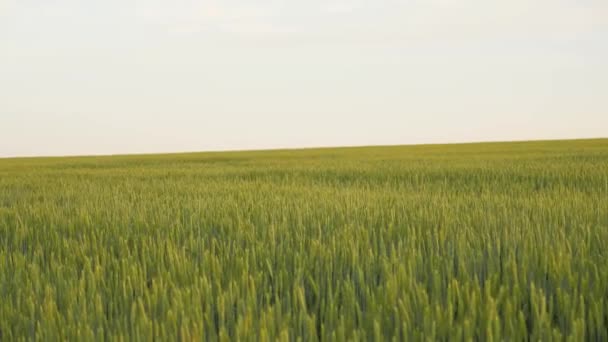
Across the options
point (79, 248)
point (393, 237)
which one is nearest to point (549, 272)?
point (393, 237)

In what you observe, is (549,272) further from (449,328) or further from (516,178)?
(516,178)

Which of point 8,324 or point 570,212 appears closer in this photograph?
point 8,324

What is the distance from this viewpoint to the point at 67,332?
149 cm

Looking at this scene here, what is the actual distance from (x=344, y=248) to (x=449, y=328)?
871 mm

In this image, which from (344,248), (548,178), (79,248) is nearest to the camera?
(344,248)

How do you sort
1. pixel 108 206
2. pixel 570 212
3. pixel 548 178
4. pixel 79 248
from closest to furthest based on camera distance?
1. pixel 79 248
2. pixel 570 212
3. pixel 108 206
4. pixel 548 178

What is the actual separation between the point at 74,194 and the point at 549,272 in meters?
5.24

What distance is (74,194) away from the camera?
6.06 m

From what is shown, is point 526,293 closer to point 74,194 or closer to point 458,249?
point 458,249

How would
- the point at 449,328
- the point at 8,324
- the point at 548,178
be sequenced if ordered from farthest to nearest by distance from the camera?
the point at 548,178 → the point at 8,324 → the point at 449,328

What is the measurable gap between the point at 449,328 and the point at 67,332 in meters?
0.98

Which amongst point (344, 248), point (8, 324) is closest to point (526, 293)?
point (344, 248)

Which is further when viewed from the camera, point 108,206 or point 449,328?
point 108,206

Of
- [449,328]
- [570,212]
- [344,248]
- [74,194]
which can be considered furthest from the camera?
[74,194]
